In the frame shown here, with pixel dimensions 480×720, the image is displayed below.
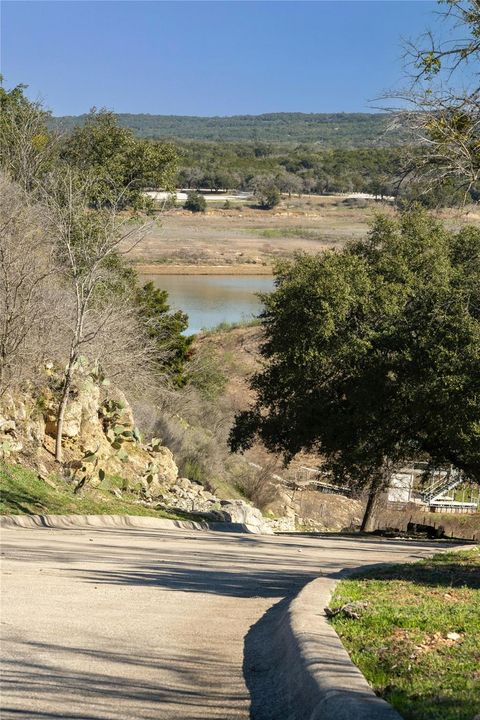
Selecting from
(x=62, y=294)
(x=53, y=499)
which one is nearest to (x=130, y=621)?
(x=53, y=499)

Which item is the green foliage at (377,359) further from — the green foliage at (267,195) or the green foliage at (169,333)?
the green foliage at (267,195)

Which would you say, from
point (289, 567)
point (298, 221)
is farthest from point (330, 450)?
point (298, 221)

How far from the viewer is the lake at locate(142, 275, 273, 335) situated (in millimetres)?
65562

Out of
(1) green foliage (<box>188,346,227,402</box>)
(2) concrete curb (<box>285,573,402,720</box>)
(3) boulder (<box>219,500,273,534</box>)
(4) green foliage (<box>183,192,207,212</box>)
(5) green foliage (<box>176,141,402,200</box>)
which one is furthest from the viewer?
(5) green foliage (<box>176,141,402,200</box>)

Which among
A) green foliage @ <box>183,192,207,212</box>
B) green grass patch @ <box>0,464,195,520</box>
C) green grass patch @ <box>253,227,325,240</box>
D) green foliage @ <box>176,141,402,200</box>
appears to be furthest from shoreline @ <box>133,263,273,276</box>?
green grass patch @ <box>0,464,195,520</box>

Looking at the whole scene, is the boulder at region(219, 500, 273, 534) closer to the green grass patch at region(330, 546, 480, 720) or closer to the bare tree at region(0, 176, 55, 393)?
the bare tree at region(0, 176, 55, 393)

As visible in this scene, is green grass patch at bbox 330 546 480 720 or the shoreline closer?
green grass patch at bbox 330 546 480 720

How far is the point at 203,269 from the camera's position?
86.4 m

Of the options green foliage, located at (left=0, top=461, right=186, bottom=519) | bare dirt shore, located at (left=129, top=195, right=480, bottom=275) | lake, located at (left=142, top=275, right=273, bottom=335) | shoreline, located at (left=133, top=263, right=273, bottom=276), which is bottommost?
lake, located at (left=142, top=275, right=273, bottom=335)

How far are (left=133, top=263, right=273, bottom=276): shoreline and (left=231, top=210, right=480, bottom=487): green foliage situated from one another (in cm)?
5298

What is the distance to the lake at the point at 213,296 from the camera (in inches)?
2581

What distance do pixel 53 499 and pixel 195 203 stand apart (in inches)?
3104

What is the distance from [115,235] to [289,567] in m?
12.2

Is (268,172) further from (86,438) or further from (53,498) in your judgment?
(53,498)
